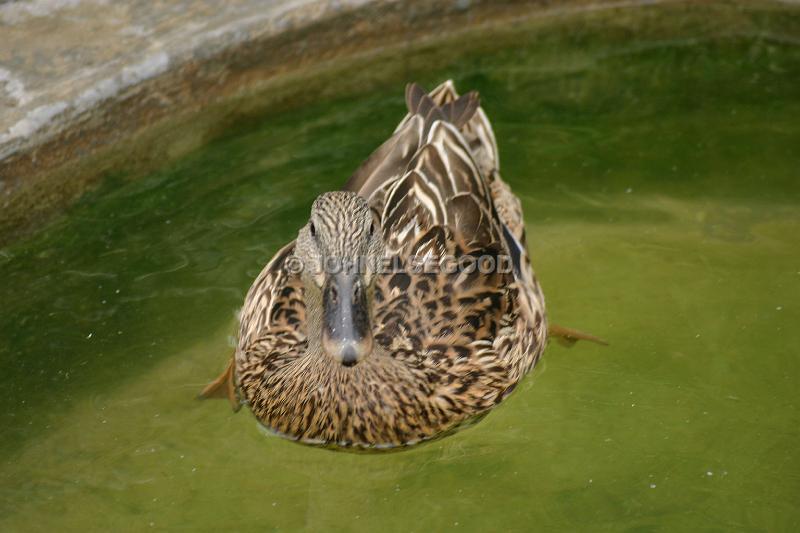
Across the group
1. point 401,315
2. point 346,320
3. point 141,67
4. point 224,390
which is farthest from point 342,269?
point 141,67

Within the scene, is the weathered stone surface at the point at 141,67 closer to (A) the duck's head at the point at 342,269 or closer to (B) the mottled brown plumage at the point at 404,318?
(B) the mottled brown plumage at the point at 404,318

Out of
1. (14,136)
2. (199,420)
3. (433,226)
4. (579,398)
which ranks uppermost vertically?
(14,136)

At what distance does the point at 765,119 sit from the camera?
6.62 metres

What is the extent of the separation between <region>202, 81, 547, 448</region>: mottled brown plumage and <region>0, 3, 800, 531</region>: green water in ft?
0.46

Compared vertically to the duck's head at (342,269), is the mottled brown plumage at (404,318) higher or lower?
lower

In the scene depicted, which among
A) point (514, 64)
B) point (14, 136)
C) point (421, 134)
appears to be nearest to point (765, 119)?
point (514, 64)

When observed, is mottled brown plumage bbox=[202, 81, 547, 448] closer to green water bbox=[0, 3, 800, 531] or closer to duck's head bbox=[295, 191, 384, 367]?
duck's head bbox=[295, 191, 384, 367]

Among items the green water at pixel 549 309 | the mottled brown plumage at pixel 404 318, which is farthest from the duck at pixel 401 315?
the green water at pixel 549 309

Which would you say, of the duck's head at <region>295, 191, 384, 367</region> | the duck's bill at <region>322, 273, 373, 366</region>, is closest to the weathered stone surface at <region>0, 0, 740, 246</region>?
the duck's head at <region>295, 191, 384, 367</region>

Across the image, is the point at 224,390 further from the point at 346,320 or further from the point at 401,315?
the point at 346,320

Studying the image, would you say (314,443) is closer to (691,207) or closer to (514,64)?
(691,207)

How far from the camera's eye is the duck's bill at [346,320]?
403cm

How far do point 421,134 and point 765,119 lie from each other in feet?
8.00

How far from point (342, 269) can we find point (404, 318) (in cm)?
60
